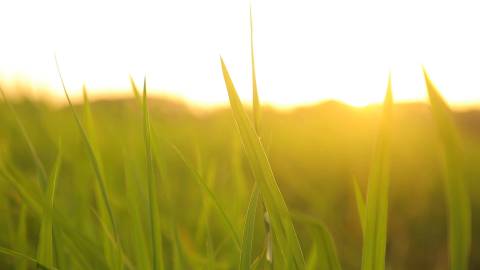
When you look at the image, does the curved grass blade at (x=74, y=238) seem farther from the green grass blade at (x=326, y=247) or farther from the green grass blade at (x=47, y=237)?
the green grass blade at (x=326, y=247)

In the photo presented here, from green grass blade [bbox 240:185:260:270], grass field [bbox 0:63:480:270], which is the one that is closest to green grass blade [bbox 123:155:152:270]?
grass field [bbox 0:63:480:270]

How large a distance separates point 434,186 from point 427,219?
145mm

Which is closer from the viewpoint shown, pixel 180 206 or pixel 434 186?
pixel 180 206

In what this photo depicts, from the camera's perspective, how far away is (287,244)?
299 mm

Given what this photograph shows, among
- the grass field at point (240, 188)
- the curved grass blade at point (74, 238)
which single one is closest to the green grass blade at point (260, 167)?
the grass field at point (240, 188)

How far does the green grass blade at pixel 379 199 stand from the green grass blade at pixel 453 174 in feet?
0.13

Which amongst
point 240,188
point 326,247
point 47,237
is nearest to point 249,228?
point 326,247

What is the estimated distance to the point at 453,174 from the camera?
19 cm

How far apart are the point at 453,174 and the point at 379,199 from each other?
7 centimetres

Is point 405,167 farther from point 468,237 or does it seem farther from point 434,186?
point 468,237

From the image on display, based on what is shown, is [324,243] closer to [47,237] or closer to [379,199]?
[379,199]

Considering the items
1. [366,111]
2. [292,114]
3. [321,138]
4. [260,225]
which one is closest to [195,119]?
[292,114]

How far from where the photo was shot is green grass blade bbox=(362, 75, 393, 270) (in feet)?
0.76

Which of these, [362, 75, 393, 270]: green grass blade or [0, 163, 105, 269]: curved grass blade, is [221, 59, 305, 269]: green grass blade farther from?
[0, 163, 105, 269]: curved grass blade
